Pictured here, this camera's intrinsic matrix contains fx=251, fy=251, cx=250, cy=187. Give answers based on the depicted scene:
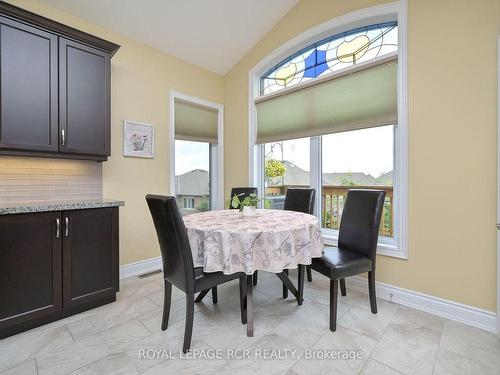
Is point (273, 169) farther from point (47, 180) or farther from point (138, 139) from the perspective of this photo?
point (47, 180)

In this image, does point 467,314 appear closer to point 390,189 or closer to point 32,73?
point 390,189

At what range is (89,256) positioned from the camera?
2.21 meters

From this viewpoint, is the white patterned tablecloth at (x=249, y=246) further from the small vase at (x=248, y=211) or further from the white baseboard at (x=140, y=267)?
the white baseboard at (x=140, y=267)

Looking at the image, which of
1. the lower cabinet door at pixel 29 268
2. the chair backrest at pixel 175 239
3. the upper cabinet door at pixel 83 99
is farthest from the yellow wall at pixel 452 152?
the lower cabinet door at pixel 29 268

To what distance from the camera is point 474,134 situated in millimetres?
1960

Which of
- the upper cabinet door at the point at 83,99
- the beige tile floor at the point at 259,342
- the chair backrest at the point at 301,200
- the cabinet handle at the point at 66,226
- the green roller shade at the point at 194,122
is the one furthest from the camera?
the green roller shade at the point at 194,122

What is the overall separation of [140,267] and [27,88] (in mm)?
2145

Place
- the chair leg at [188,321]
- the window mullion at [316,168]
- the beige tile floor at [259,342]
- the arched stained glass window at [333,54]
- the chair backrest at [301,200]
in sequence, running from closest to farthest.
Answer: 1. the beige tile floor at [259,342]
2. the chair leg at [188,321]
3. the arched stained glass window at [333,54]
4. the chair backrest at [301,200]
5. the window mullion at [316,168]

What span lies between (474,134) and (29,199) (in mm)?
3910

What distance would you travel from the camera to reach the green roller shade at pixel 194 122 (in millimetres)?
3570

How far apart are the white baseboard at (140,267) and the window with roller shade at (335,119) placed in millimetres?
1826

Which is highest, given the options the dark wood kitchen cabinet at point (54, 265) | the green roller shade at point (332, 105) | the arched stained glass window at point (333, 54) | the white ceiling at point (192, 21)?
the white ceiling at point (192, 21)

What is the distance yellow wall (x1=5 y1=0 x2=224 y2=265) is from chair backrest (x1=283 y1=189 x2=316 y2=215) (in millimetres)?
1669

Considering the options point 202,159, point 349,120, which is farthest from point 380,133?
point 202,159
